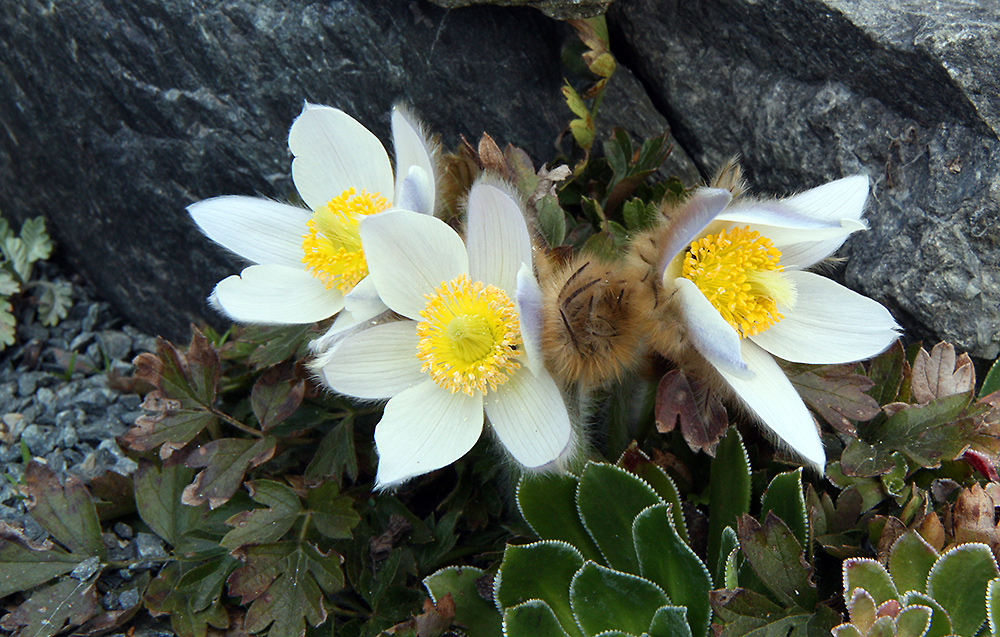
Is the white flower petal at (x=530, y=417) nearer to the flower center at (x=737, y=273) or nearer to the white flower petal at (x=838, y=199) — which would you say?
the flower center at (x=737, y=273)

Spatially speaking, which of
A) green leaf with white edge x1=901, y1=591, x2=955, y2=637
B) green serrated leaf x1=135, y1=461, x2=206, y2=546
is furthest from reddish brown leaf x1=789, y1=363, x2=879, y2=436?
green serrated leaf x1=135, y1=461, x2=206, y2=546

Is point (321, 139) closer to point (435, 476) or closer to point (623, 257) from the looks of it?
point (623, 257)

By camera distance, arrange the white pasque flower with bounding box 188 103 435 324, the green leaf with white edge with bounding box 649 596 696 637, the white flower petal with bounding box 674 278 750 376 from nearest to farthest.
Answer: the white flower petal with bounding box 674 278 750 376 → the green leaf with white edge with bounding box 649 596 696 637 → the white pasque flower with bounding box 188 103 435 324

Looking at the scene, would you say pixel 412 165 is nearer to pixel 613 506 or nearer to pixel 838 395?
pixel 613 506

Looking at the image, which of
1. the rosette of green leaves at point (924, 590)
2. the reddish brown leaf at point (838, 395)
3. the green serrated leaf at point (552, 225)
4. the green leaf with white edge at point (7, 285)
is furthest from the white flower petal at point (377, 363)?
the green leaf with white edge at point (7, 285)

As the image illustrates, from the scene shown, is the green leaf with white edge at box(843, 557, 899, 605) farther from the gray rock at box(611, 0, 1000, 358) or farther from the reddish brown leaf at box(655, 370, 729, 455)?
the gray rock at box(611, 0, 1000, 358)

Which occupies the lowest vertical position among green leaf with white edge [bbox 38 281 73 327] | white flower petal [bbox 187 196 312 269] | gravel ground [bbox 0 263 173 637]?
gravel ground [bbox 0 263 173 637]

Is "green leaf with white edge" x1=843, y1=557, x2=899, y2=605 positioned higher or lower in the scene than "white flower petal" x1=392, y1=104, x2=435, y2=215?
lower
